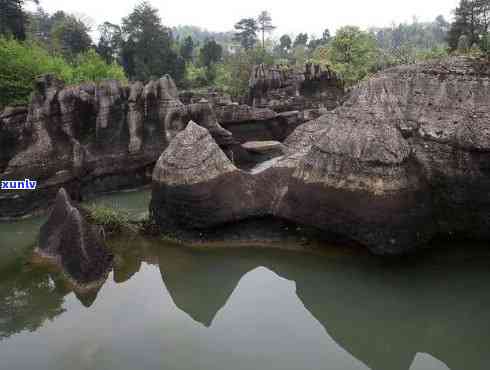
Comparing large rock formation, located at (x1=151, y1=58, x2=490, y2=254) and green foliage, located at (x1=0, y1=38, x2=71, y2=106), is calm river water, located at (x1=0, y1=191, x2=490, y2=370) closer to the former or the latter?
large rock formation, located at (x1=151, y1=58, x2=490, y2=254)

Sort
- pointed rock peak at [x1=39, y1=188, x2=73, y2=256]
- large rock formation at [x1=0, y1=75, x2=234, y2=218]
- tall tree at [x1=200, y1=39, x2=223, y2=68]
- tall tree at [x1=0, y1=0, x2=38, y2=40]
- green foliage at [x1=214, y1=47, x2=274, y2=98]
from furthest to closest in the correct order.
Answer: tall tree at [x1=200, y1=39, x2=223, y2=68], green foliage at [x1=214, y1=47, x2=274, y2=98], tall tree at [x1=0, y1=0, x2=38, y2=40], large rock formation at [x1=0, y1=75, x2=234, y2=218], pointed rock peak at [x1=39, y1=188, x2=73, y2=256]

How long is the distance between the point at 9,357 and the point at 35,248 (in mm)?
5015

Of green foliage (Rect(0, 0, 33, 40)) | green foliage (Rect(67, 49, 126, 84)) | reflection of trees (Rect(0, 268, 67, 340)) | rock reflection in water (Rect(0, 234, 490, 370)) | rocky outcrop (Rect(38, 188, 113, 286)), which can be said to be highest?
green foliage (Rect(0, 0, 33, 40))

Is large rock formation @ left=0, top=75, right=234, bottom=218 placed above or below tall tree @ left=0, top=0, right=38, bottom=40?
below

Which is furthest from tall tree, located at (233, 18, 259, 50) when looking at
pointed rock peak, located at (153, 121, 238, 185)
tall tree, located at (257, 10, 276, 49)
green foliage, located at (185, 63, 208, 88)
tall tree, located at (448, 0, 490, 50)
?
pointed rock peak, located at (153, 121, 238, 185)

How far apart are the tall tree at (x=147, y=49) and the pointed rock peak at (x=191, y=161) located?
120 feet

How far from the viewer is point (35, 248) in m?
13.0

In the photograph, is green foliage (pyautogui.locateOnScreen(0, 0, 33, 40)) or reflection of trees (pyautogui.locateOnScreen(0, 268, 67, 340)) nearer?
reflection of trees (pyautogui.locateOnScreen(0, 268, 67, 340))

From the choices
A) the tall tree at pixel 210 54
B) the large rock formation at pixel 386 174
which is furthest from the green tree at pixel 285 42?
the large rock formation at pixel 386 174

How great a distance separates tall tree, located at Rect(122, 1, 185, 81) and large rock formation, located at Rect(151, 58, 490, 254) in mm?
37746

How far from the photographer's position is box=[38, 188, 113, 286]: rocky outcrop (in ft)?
36.3

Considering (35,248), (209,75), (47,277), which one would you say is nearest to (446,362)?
(47,277)

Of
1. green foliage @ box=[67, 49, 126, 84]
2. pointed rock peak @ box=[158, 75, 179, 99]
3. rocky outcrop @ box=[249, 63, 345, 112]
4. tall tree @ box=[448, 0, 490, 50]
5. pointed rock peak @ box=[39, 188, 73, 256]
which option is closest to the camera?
pointed rock peak @ box=[39, 188, 73, 256]

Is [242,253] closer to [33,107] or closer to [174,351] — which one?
[174,351]
